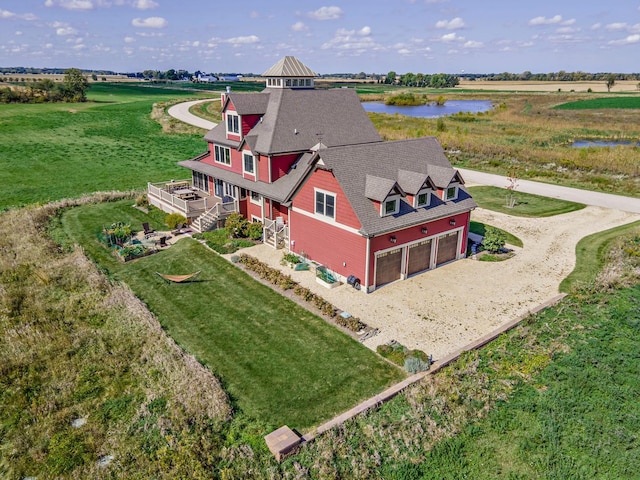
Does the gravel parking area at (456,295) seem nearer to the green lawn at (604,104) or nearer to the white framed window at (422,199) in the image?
the white framed window at (422,199)

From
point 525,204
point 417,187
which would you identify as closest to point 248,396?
point 417,187

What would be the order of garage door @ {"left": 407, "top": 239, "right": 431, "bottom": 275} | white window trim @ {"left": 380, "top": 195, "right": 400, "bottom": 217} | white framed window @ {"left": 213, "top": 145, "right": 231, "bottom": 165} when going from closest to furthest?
white window trim @ {"left": 380, "top": 195, "right": 400, "bottom": 217}, garage door @ {"left": 407, "top": 239, "right": 431, "bottom": 275}, white framed window @ {"left": 213, "top": 145, "right": 231, "bottom": 165}

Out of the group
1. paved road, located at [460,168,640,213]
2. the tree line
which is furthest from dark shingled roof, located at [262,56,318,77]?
the tree line

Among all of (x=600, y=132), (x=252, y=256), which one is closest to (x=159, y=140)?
(x=252, y=256)

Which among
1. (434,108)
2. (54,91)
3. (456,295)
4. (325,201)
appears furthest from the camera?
(434,108)

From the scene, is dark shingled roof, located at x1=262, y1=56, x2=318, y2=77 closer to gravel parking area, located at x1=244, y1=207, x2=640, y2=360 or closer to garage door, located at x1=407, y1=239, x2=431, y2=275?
gravel parking area, located at x1=244, y1=207, x2=640, y2=360

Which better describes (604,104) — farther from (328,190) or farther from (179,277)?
(179,277)
